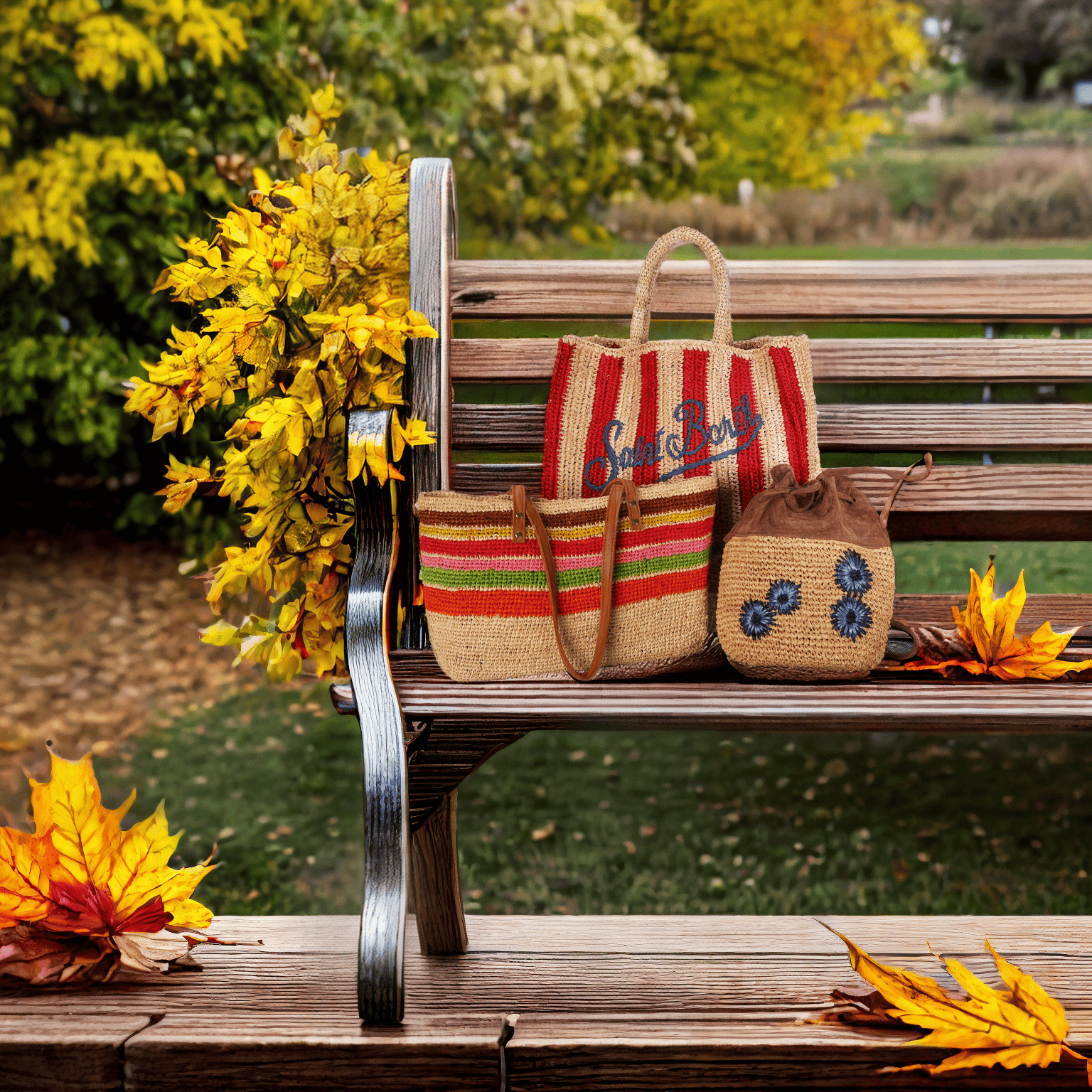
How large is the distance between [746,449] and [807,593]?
0.32m

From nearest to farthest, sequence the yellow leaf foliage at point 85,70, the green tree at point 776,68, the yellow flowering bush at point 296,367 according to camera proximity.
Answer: the yellow flowering bush at point 296,367, the yellow leaf foliage at point 85,70, the green tree at point 776,68

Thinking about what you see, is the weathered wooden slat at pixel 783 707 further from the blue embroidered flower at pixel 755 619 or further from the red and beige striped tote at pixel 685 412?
the red and beige striped tote at pixel 685 412

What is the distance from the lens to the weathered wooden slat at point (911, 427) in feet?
6.27

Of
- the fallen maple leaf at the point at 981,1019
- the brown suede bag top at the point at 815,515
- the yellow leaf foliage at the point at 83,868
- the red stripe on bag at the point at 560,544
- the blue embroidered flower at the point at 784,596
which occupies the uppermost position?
the brown suede bag top at the point at 815,515

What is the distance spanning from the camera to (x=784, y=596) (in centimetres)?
143

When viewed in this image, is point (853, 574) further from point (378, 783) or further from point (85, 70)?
point (85, 70)

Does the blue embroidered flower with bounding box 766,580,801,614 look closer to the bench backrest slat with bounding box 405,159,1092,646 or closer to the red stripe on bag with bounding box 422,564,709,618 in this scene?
the red stripe on bag with bounding box 422,564,709,618

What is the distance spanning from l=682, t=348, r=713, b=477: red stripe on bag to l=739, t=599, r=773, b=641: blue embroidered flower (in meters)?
0.28

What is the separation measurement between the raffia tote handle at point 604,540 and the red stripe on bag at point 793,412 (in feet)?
1.15

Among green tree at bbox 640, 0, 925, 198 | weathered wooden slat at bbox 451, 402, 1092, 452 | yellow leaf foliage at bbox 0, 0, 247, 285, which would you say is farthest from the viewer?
green tree at bbox 640, 0, 925, 198

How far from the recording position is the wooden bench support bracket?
4.29 feet

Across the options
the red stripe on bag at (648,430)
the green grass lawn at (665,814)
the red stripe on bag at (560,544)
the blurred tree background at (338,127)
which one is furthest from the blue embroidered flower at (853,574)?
the blurred tree background at (338,127)

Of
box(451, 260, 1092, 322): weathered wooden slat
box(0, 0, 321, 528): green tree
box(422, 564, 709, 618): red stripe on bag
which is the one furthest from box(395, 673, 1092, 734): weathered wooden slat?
box(0, 0, 321, 528): green tree

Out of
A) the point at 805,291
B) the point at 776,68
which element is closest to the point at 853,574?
the point at 805,291
